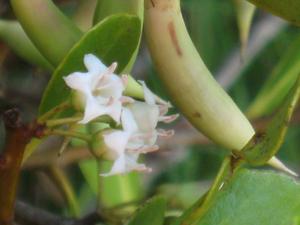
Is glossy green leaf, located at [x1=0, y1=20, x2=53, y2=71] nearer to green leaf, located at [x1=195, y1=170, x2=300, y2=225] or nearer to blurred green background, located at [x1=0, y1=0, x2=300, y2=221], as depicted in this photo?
blurred green background, located at [x1=0, y1=0, x2=300, y2=221]

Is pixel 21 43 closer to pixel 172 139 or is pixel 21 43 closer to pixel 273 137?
pixel 273 137

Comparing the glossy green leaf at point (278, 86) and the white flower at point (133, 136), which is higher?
the white flower at point (133, 136)

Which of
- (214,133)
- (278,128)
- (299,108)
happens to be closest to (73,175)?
(299,108)

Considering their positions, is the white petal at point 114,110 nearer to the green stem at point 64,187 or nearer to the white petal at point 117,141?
the white petal at point 117,141

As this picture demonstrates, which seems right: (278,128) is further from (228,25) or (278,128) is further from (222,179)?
(228,25)

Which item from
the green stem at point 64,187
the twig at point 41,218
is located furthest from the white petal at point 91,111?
the green stem at point 64,187

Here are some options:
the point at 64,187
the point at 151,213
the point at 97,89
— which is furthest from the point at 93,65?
the point at 64,187
